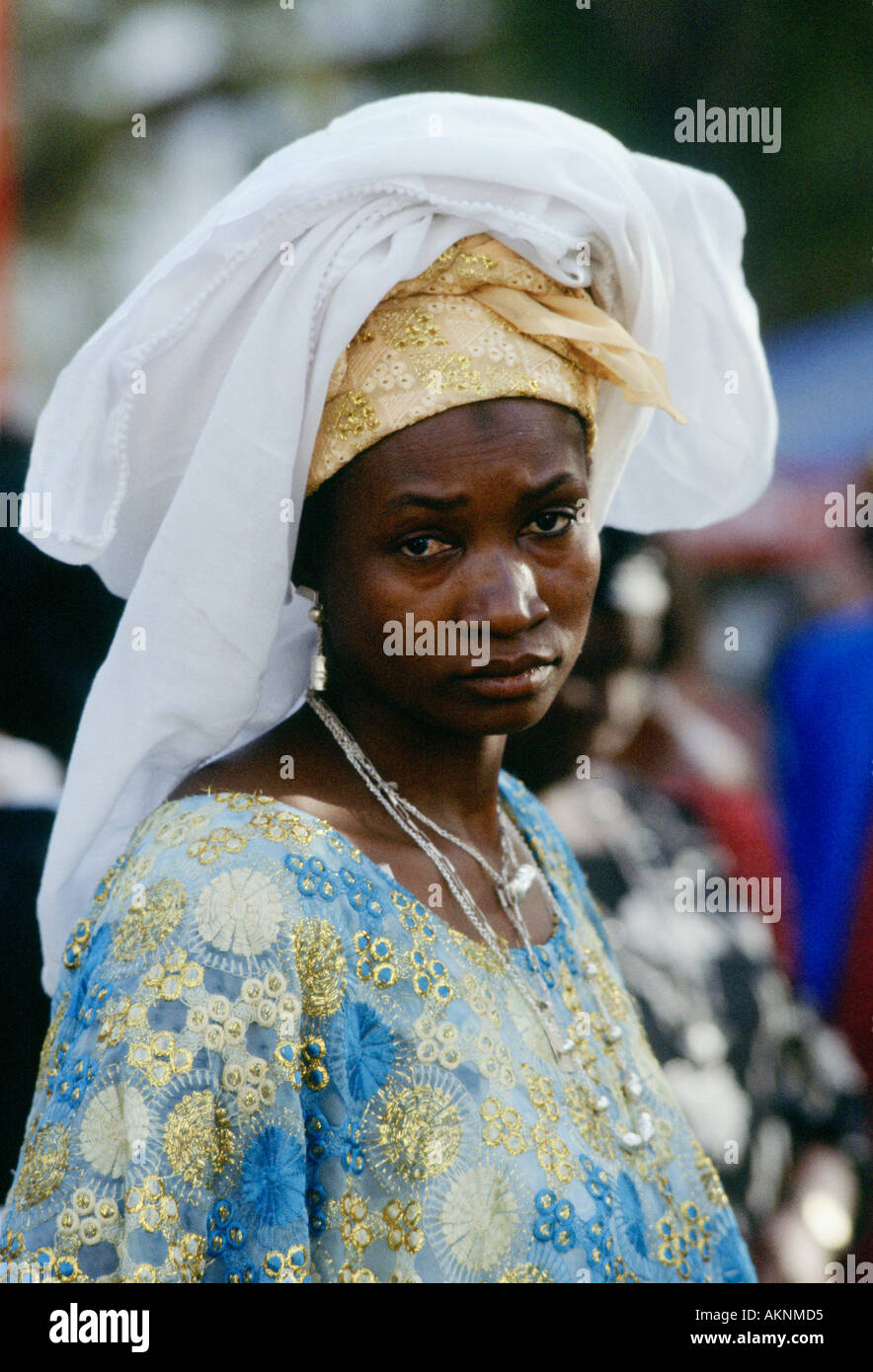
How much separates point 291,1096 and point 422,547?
73cm

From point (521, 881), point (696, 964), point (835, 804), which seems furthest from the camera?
point (835, 804)

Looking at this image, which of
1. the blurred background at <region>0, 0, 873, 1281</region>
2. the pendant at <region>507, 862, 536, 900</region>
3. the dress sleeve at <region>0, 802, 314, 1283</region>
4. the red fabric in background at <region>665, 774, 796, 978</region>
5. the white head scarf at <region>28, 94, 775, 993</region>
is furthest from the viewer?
the red fabric in background at <region>665, 774, 796, 978</region>

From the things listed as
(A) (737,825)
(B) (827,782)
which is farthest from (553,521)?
(B) (827,782)

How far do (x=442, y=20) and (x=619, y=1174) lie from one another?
39.8 ft

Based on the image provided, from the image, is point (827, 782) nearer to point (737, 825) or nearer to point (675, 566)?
point (737, 825)

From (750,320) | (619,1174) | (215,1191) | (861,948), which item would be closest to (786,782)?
(861,948)

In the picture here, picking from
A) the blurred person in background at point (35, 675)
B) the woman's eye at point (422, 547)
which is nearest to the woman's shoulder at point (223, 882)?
the woman's eye at point (422, 547)

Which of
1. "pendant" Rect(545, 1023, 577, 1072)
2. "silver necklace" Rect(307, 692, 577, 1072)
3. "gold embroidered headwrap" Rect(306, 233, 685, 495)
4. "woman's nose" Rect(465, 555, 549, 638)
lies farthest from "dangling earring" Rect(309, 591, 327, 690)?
"pendant" Rect(545, 1023, 577, 1072)

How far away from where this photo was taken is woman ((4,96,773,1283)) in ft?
5.78

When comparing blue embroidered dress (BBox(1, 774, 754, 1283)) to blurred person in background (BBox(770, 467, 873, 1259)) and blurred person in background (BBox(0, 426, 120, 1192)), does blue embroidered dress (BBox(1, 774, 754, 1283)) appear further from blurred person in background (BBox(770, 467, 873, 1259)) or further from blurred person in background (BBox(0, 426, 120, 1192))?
blurred person in background (BBox(770, 467, 873, 1259))

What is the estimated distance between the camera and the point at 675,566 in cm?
438

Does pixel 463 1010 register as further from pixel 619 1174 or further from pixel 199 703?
pixel 199 703

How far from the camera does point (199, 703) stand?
204 cm

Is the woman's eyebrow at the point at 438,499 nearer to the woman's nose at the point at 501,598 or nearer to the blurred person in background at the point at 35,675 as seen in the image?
the woman's nose at the point at 501,598
